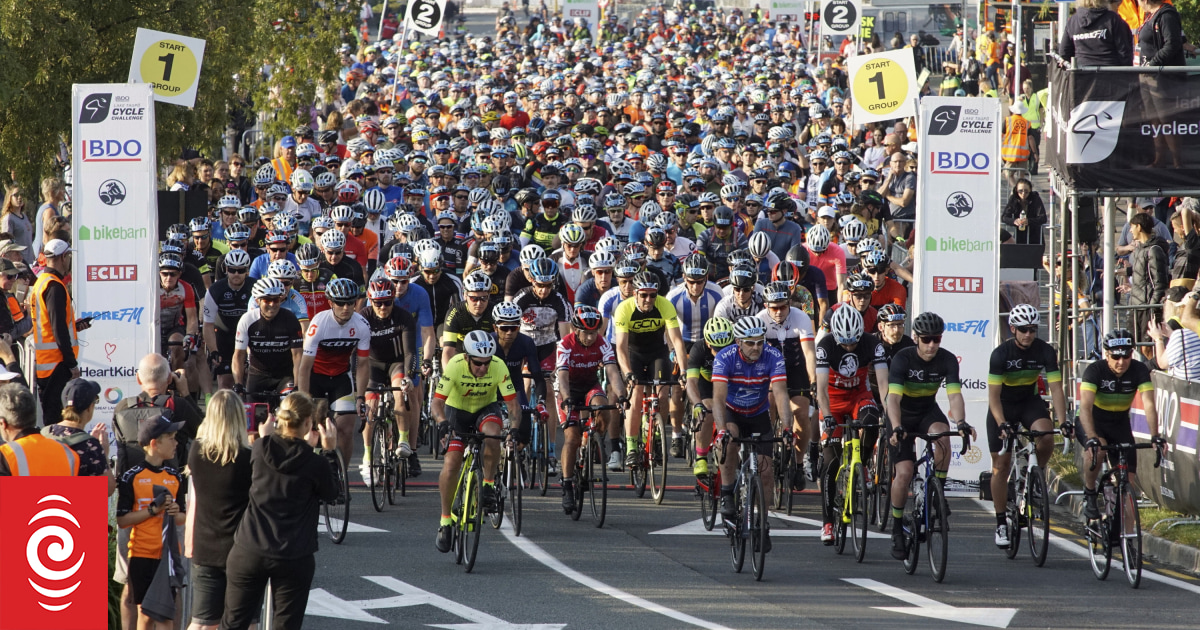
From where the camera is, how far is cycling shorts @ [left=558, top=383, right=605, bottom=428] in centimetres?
1415

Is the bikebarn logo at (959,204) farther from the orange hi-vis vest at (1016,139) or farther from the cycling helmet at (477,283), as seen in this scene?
the orange hi-vis vest at (1016,139)

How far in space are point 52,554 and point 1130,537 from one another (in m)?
8.04

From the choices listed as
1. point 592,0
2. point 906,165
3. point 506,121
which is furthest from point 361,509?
point 592,0

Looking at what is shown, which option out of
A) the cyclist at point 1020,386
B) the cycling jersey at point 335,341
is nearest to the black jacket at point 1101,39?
the cyclist at point 1020,386

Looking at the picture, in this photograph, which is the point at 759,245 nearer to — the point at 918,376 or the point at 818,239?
the point at 818,239

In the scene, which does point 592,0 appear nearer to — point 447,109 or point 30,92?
point 447,109

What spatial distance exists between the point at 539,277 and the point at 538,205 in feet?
17.8

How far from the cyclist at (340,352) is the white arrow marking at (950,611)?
5073 mm

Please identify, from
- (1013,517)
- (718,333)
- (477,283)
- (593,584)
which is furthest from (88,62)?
(1013,517)

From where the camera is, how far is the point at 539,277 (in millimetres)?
15781

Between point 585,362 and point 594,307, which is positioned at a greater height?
point 594,307

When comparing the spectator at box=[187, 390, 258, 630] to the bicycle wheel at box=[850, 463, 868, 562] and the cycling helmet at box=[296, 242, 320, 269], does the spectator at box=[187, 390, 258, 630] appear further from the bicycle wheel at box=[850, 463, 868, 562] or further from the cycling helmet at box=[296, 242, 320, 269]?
the cycling helmet at box=[296, 242, 320, 269]

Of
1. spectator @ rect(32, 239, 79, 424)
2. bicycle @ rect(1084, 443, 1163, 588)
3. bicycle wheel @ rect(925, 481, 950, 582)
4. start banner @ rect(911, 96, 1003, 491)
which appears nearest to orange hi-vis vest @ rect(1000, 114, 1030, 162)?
start banner @ rect(911, 96, 1003, 491)

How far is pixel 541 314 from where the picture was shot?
16125 mm
